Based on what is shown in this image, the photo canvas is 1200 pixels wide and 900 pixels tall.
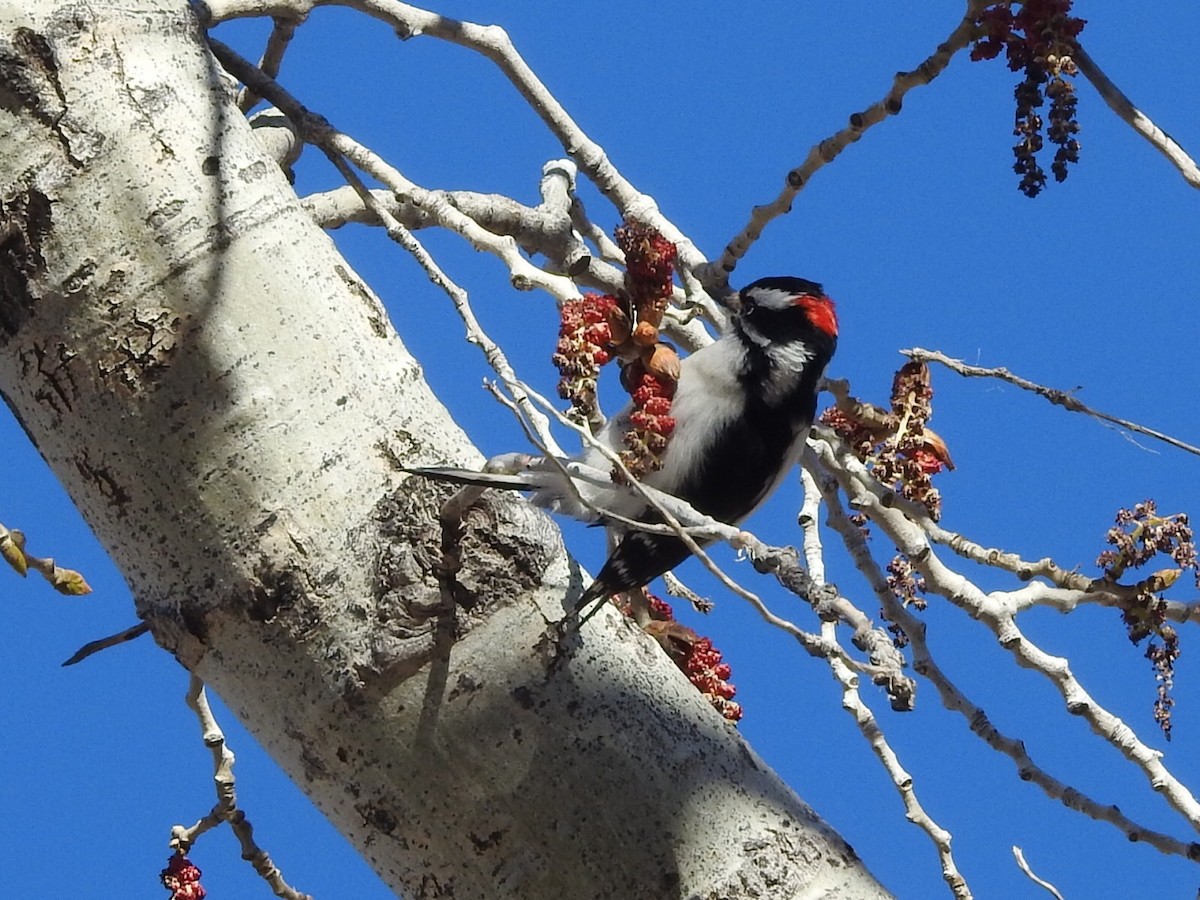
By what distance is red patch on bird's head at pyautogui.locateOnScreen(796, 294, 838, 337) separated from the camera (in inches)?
109

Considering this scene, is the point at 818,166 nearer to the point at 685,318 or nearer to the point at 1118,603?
the point at 685,318

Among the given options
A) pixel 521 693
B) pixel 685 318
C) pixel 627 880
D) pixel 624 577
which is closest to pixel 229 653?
pixel 521 693

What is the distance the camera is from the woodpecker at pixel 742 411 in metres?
2.50

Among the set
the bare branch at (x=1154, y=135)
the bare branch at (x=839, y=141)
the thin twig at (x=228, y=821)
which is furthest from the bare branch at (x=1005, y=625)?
the thin twig at (x=228, y=821)

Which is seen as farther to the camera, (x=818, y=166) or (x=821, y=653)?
(x=818, y=166)

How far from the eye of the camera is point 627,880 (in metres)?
1.34

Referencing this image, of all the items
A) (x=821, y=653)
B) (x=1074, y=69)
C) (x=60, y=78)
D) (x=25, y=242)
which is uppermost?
(x=60, y=78)

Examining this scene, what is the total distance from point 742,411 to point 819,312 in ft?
1.21

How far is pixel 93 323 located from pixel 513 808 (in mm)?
690

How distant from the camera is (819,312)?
279 centimetres

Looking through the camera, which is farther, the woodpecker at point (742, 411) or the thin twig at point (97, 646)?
the woodpecker at point (742, 411)

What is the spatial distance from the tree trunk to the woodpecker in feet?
2.78

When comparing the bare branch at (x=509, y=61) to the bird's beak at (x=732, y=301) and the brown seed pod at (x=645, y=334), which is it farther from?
the brown seed pod at (x=645, y=334)

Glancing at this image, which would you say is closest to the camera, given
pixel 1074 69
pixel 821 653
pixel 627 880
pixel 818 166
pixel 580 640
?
pixel 821 653
